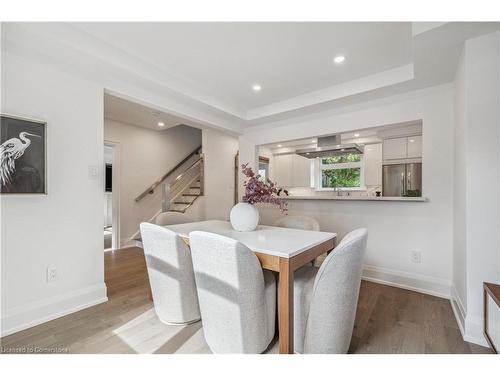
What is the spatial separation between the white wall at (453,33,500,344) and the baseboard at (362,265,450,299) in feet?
2.65

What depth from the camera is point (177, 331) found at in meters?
1.74

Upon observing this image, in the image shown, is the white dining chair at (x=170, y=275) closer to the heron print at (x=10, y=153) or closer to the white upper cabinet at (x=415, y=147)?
the heron print at (x=10, y=153)

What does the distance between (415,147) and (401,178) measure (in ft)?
1.99

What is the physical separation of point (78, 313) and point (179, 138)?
4.24 m

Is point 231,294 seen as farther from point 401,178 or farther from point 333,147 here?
point 401,178

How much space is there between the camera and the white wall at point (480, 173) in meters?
1.58

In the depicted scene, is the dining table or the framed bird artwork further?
the framed bird artwork

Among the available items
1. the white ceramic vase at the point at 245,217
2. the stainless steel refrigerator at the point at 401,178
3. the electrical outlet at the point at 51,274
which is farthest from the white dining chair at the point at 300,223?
the stainless steel refrigerator at the point at 401,178

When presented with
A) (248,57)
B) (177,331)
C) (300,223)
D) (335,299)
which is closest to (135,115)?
(248,57)

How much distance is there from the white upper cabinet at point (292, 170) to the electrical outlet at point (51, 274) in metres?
5.10

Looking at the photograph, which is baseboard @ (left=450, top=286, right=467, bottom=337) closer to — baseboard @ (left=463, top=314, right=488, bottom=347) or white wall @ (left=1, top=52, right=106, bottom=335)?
baseboard @ (left=463, top=314, right=488, bottom=347)

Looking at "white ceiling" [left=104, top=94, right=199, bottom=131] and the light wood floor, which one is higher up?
"white ceiling" [left=104, top=94, right=199, bottom=131]

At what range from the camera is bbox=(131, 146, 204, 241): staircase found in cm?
467

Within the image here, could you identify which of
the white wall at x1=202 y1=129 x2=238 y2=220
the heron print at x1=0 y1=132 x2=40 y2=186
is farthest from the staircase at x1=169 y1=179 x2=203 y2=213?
the heron print at x1=0 y1=132 x2=40 y2=186
